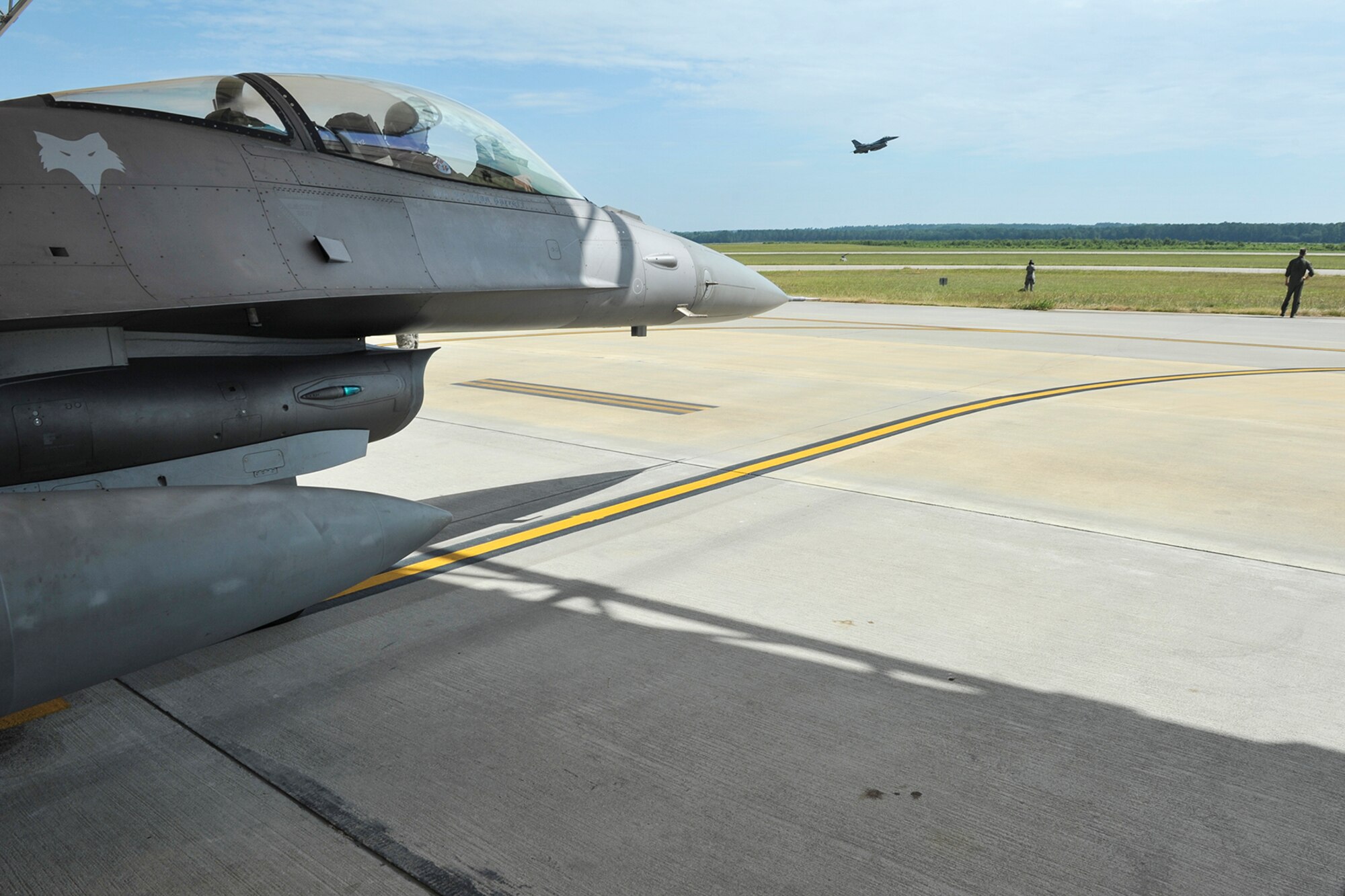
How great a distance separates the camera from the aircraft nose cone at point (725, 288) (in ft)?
26.7

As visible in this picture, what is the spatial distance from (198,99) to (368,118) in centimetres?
93

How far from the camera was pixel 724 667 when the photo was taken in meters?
4.77

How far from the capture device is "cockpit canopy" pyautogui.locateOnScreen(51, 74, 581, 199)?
17.0ft

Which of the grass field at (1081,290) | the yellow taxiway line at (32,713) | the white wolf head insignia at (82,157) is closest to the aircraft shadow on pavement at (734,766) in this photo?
the yellow taxiway line at (32,713)

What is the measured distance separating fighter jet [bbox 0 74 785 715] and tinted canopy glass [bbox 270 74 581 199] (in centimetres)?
2

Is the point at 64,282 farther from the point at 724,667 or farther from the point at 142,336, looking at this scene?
the point at 724,667

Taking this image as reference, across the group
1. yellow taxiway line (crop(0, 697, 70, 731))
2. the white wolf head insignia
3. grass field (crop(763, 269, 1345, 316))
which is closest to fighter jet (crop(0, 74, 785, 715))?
the white wolf head insignia

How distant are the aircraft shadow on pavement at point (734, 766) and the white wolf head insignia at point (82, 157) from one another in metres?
2.46

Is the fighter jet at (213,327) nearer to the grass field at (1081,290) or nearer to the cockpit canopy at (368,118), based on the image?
the cockpit canopy at (368,118)

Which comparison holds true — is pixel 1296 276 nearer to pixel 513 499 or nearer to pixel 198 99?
pixel 513 499

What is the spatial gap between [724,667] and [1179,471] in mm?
6015

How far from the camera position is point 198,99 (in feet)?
17.2

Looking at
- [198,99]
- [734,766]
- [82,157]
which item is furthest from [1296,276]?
[82,157]

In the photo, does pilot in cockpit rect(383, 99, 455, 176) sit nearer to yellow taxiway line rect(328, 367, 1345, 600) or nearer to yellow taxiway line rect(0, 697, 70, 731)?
yellow taxiway line rect(328, 367, 1345, 600)
